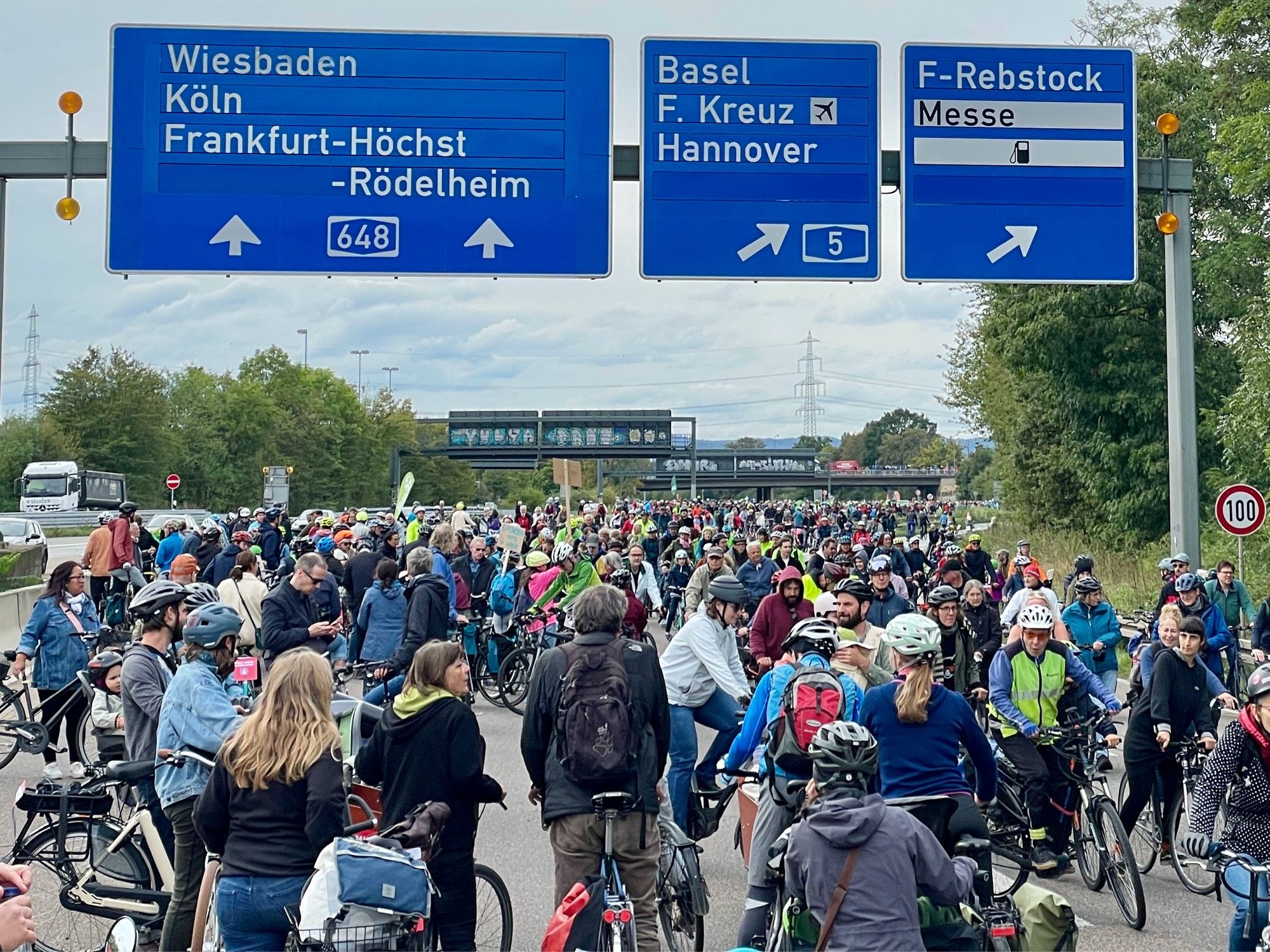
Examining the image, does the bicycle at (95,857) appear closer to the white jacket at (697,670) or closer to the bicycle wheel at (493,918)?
the bicycle wheel at (493,918)

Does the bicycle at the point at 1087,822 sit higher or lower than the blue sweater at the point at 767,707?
lower

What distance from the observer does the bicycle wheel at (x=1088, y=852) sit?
895 cm

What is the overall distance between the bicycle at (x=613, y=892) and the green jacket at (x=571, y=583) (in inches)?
399

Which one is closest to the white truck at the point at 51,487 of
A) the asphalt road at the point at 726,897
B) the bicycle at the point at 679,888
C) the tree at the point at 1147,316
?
the tree at the point at 1147,316

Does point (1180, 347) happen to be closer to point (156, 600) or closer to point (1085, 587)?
point (1085, 587)

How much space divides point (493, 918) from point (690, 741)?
2.10m

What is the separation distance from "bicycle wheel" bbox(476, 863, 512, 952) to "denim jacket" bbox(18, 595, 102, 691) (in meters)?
6.44

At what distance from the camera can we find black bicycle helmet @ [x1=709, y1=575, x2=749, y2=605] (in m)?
9.10

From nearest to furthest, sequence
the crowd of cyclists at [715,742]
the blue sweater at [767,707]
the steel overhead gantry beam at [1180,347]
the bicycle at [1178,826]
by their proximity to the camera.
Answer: the crowd of cyclists at [715,742], the blue sweater at [767,707], the bicycle at [1178,826], the steel overhead gantry beam at [1180,347]

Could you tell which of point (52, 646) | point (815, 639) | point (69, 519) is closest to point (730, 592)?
point (815, 639)

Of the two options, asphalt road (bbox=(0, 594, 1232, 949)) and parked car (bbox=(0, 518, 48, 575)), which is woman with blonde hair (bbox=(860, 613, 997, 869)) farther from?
parked car (bbox=(0, 518, 48, 575))

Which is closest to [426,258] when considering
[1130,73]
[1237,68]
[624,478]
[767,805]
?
[1130,73]

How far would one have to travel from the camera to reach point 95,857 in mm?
7512

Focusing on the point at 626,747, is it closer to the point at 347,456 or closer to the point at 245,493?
the point at 245,493
